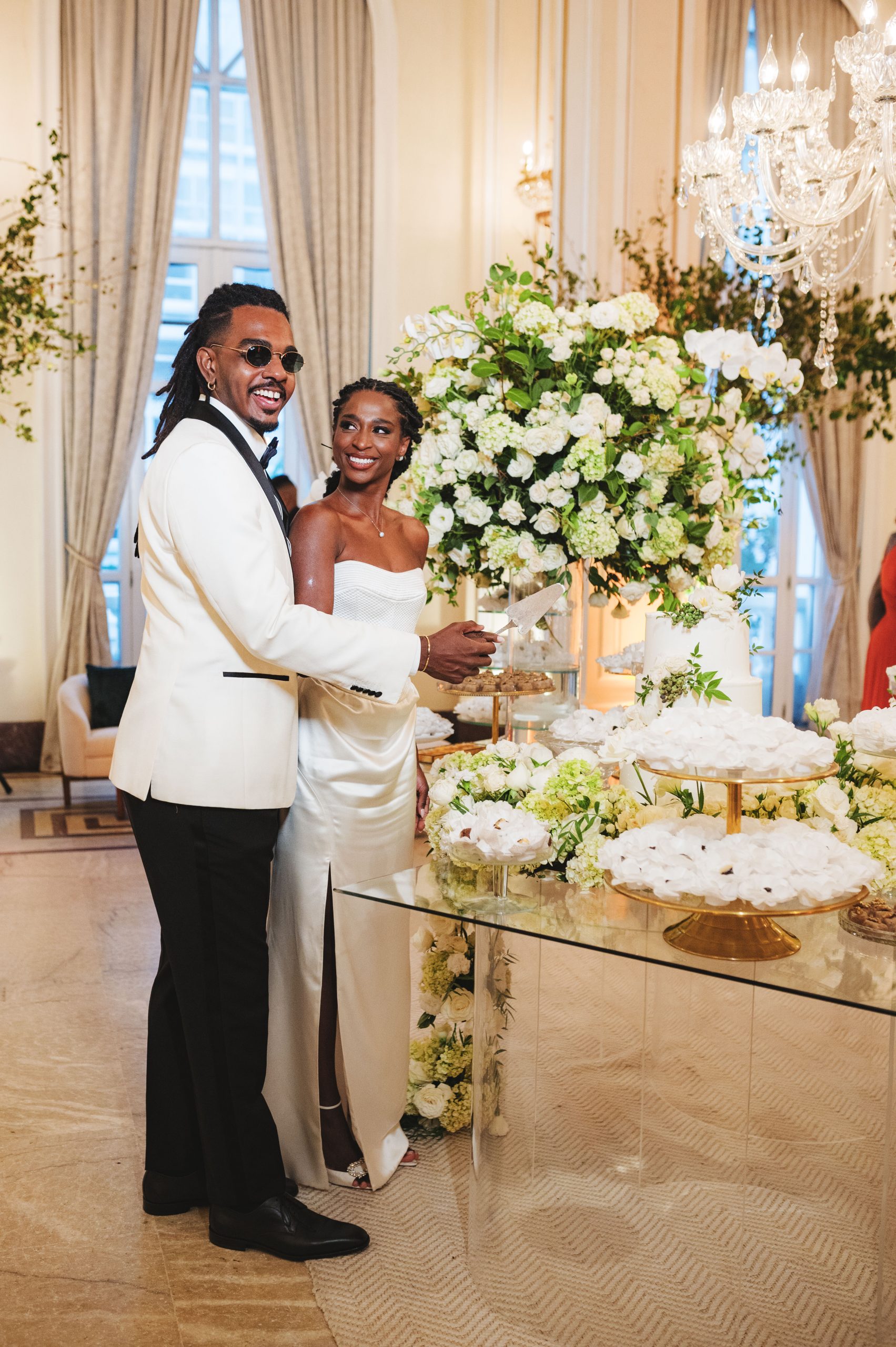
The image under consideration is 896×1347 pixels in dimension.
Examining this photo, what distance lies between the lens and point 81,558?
27.3 feet

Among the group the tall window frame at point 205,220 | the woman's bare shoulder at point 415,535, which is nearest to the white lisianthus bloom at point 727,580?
the woman's bare shoulder at point 415,535

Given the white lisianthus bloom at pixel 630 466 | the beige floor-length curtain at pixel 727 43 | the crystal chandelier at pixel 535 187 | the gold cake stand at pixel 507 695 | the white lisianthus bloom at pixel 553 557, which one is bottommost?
the gold cake stand at pixel 507 695

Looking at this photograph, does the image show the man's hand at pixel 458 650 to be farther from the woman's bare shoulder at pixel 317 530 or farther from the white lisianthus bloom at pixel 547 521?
the white lisianthus bloom at pixel 547 521

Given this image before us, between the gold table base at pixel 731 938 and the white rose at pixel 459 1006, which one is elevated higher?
the gold table base at pixel 731 938

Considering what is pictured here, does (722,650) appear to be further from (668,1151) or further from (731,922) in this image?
(668,1151)

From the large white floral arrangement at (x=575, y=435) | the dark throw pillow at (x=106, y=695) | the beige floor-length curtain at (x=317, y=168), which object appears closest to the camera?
the large white floral arrangement at (x=575, y=435)

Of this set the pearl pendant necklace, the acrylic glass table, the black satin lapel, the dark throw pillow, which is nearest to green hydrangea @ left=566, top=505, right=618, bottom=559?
the pearl pendant necklace

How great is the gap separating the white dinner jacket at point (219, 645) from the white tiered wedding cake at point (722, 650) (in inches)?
23.1

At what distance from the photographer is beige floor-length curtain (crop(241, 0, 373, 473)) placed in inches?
338

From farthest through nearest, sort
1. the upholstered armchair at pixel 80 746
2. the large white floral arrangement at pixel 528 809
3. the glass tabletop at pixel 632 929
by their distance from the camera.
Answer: the upholstered armchair at pixel 80 746
the large white floral arrangement at pixel 528 809
the glass tabletop at pixel 632 929

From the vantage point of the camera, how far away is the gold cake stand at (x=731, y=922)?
6.25ft

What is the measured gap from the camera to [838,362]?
7094 mm

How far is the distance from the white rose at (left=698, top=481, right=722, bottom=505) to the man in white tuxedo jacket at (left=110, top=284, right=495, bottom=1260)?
82 cm

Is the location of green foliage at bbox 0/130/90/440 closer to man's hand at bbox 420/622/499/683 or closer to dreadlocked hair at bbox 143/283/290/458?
dreadlocked hair at bbox 143/283/290/458
